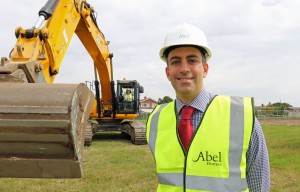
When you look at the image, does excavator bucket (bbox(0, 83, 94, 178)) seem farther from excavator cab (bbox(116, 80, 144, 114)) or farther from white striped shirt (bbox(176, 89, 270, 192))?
excavator cab (bbox(116, 80, 144, 114))

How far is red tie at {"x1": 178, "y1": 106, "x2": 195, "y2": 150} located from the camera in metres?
2.13

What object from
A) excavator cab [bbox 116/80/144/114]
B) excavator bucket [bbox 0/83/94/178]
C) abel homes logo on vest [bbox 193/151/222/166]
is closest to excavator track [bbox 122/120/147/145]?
excavator cab [bbox 116/80/144/114]

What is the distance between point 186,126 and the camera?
217 centimetres

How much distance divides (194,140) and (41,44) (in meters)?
3.86

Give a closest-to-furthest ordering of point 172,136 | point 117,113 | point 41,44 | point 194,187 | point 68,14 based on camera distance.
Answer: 1. point 194,187
2. point 172,136
3. point 41,44
4. point 68,14
5. point 117,113

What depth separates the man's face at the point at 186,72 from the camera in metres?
2.20

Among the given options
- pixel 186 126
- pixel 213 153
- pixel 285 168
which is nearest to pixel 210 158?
pixel 213 153

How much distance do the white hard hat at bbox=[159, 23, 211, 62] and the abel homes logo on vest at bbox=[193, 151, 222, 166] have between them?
651 mm

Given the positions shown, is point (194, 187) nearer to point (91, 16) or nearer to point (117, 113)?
point (91, 16)

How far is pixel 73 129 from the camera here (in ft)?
8.04

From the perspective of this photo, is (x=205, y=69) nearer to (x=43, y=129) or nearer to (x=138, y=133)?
(x=43, y=129)

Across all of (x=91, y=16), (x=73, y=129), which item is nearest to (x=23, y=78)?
(x=73, y=129)

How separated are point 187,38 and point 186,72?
213mm

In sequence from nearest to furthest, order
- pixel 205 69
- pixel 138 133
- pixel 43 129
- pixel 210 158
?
pixel 210 158, pixel 205 69, pixel 43 129, pixel 138 133
